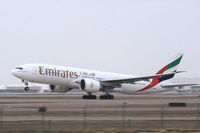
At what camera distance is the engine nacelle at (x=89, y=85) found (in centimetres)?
5219

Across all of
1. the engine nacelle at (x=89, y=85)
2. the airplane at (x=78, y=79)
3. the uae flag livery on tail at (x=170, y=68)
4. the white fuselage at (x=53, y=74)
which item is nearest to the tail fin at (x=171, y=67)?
the uae flag livery on tail at (x=170, y=68)

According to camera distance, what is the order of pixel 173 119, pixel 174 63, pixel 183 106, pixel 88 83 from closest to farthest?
1. pixel 173 119
2. pixel 183 106
3. pixel 88 83
4. pixel 174 63

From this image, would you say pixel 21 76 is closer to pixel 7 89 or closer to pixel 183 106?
pixel 183 106

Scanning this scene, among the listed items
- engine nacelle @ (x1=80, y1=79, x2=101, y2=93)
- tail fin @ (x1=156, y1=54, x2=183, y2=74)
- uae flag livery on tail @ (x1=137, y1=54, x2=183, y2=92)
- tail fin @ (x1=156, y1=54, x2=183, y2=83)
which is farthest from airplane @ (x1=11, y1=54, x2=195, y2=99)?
tail fin @ (x1=156, y1=54, x2=183, y2=74)

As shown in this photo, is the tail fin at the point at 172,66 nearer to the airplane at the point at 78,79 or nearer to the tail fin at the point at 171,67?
the tail fin at the point at 171,67

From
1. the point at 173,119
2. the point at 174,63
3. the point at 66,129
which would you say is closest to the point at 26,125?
the point at 66,129

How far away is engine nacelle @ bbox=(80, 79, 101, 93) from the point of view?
52188mm

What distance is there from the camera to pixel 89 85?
5225cm

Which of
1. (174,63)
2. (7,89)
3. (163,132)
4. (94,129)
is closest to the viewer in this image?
(163,132)

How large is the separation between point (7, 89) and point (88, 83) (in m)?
125

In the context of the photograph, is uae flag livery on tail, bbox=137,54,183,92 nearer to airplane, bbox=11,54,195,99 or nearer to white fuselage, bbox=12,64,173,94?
airplane, bbox=11,54,195,99

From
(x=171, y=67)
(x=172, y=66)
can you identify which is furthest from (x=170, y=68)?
(x=172, y=66)

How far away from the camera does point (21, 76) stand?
53.8 meters

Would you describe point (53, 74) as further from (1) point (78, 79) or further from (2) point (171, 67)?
(2) point (171, 67)
